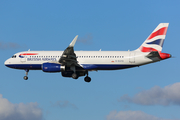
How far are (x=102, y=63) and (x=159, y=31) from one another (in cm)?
1087

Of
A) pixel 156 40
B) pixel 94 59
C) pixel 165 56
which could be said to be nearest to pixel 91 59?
pixel 94 59

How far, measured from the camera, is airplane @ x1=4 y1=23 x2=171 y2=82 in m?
50.8

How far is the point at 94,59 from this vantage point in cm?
5247

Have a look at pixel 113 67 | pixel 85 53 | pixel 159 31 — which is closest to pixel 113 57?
pixel 113 67

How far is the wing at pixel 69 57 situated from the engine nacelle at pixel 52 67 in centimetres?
81

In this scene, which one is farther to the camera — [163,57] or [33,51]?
[33,51]

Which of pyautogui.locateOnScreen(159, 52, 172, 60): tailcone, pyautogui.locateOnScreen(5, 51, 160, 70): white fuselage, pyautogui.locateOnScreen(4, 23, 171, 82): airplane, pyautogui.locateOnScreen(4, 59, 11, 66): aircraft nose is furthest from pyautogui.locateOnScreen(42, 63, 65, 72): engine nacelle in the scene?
pyautogui.locateOnScreen(159, 52, 172, 60): tailcone

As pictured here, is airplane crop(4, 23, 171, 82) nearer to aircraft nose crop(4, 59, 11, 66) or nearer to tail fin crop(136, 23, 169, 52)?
tail fin crop(136, 23, 169, 52)

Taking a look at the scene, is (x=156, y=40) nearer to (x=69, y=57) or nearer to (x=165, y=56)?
(x=165, y=56)

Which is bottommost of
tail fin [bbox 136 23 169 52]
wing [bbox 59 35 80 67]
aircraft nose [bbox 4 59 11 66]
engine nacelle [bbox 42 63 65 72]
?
engine nacelle [bbox 42 63 65 72]

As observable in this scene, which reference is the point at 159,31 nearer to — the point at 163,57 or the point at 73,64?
the point at 163,57

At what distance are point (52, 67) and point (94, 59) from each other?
7.04 metres

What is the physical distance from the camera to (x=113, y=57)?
51.9m

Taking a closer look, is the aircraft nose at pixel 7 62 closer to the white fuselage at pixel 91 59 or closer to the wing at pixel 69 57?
the white fuselage at pixel 91 59
